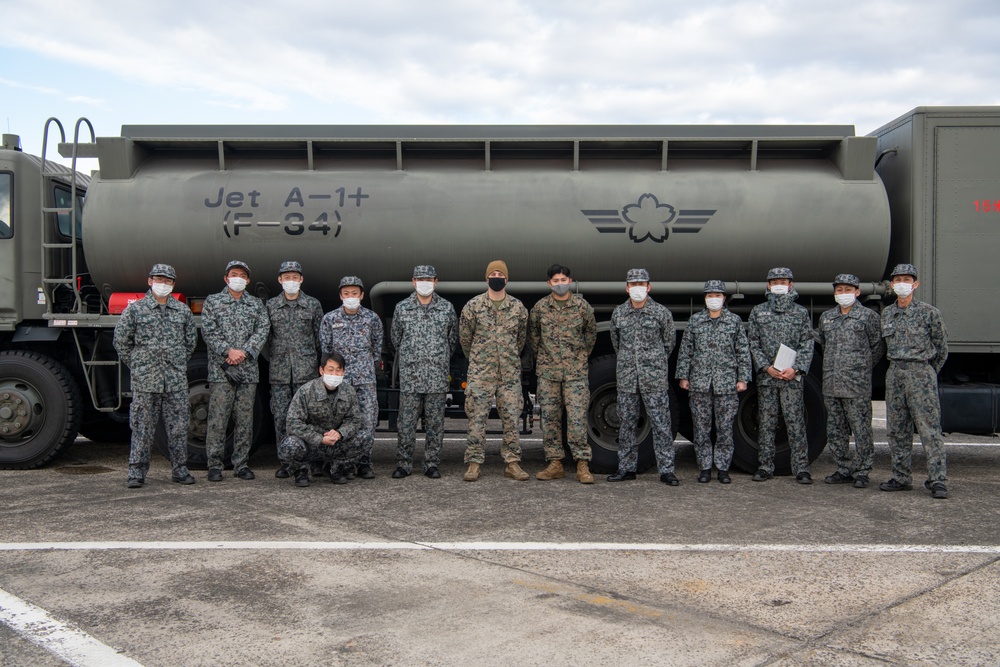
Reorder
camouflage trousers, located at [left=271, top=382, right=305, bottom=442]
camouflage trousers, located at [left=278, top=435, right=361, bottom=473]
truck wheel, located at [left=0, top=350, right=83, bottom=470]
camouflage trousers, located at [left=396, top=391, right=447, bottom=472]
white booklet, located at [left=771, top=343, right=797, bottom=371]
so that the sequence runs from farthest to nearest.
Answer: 1. truck wheel, located at [left=0, top=350, right=83, bottom=470]
2. camouflage trousers, located at [left=271, top=382, right=305, bottom=442]
3. camouflage trousers, located at [left=396, top=391, right=447, bottom=472]
4. white booklet, located at [left=771, top=343, right=797, bottom=371]
5. camouflage trousers, located at [left=278, top=435, right=361, bottom=473]

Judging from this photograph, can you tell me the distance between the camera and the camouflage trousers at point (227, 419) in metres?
6.89

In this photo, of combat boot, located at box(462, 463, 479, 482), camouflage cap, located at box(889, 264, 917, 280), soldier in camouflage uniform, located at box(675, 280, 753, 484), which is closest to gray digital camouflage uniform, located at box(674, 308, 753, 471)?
soldier in camouflage uniform, located at box(675, 280, 753, 484)

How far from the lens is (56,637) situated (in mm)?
3422

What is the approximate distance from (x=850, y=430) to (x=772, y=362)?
897mm

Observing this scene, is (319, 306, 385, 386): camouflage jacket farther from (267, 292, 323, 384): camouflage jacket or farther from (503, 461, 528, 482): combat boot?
(503, 461, 528, 482): combat boot

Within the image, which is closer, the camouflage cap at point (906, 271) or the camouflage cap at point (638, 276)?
the camouflage cap at point (906, 271)

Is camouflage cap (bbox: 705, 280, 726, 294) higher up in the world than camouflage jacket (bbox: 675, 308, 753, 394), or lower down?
higher up

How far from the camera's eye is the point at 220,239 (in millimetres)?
7113

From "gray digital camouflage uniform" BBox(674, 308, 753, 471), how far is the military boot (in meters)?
1.27

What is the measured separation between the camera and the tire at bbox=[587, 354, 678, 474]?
7137 millimetres

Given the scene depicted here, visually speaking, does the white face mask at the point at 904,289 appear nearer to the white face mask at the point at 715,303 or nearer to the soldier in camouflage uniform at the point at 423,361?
the white face mask at the point at 715,303

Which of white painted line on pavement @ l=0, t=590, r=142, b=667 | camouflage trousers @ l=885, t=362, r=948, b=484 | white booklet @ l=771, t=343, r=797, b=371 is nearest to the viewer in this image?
white painted line on pavement @ l=0, t=590, r=142, b=667

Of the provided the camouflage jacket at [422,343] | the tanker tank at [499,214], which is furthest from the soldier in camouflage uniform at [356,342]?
the tanker tank at [499,214]

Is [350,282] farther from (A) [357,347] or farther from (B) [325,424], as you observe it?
(B) [325,424]
